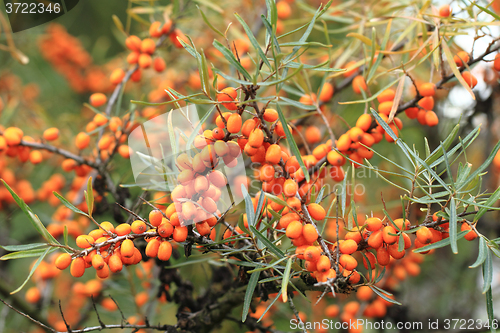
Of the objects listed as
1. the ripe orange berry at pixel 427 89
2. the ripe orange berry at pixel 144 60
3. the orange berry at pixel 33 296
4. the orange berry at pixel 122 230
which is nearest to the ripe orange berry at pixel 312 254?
the orange berry at pixel 122 230

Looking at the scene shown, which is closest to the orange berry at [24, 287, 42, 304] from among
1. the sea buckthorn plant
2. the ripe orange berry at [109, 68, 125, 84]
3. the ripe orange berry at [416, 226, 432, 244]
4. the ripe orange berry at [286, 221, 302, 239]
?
the sea buckthorn plant

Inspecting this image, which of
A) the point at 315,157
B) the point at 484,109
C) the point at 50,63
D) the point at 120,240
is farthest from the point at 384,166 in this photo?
the point at 50,63

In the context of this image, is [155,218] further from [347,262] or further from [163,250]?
[347,262]

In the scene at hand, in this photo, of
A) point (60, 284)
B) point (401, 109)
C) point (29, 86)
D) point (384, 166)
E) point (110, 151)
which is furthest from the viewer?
point (29, 86)

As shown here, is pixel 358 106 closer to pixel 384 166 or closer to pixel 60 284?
pixel 384 166

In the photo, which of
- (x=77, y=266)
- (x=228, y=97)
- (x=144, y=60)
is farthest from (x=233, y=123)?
(x=144, y=60)

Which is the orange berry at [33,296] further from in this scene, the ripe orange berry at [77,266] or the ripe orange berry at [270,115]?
the ripe orange berry at [270,115]

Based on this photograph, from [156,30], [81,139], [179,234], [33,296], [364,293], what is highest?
[156,30]

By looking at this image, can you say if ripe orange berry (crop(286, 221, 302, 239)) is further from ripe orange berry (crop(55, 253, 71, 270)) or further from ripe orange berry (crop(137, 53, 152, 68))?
ripe orange berry (crop(137, 53, 152, 68))
